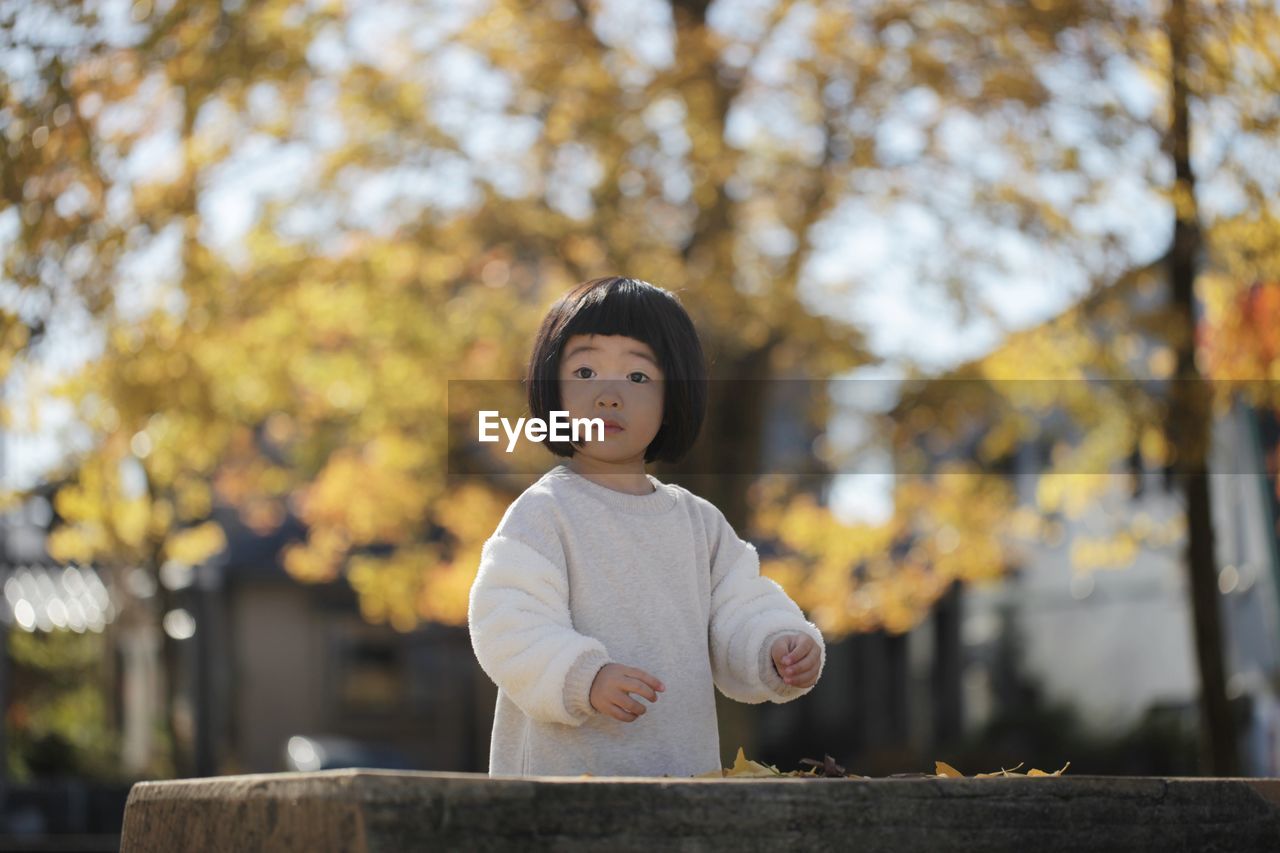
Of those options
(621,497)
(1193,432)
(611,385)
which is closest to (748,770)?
(621,497)

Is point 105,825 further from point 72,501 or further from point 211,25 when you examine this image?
point 211,25

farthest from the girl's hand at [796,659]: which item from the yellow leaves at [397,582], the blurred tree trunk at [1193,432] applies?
the yellow leaves at [397,582]

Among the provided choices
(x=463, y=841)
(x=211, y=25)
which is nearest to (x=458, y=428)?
(x=211, y=25)

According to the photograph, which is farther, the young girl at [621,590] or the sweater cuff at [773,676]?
the sweater cuff at [773,676]

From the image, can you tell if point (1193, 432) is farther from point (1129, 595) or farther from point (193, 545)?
point (1129, 595)

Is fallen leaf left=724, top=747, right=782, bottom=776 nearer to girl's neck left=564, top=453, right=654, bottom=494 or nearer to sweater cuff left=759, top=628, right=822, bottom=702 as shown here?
sweater cuff left=759, top=628, right=822, bottom=702

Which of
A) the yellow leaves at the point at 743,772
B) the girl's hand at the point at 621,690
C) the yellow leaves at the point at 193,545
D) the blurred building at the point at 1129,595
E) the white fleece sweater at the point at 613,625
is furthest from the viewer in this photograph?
the yellow leaves at the point at 193,545

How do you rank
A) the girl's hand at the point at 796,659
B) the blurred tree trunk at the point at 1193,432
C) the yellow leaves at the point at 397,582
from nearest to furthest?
the girl's hand at the point at 796,659 < the blurred tree trunk at the point at 1193,432 < the yellow leaves at the point at 397,582

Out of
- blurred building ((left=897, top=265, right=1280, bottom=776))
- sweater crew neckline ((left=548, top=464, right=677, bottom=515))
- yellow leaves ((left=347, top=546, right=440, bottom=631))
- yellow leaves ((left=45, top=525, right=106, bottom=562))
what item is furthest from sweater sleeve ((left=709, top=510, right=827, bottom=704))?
yellow leaves ((left=45, top=525, right=106, bottom=562))

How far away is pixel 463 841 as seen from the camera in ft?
7.69

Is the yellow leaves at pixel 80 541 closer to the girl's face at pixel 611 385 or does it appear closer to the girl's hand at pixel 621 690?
the girl's face at pixel 611 385

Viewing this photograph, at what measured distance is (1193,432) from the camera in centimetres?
925

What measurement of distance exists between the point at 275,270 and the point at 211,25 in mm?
3077

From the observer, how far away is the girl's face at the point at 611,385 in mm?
3438
